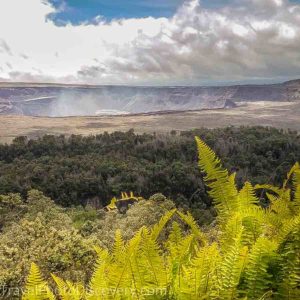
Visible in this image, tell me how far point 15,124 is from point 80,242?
183m

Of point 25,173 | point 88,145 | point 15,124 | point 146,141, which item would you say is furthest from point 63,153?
point 15,124

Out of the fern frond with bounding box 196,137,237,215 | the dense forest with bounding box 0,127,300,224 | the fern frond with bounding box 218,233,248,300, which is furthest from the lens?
the dense forest with bounding box 0,127,300,224

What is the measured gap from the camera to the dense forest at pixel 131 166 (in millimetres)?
55344

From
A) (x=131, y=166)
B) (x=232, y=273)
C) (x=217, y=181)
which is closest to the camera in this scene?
(x=232, y=273)

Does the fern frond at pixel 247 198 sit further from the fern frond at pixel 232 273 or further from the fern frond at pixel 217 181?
the fern frond at pixel 232 273

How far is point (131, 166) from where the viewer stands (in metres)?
68.7

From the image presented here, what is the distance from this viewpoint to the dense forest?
5534 centimetres

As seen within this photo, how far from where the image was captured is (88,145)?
9456cm

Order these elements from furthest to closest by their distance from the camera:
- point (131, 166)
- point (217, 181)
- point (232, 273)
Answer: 1. point (131, 166)
2. point (217, 181)
3. point (232, 273)

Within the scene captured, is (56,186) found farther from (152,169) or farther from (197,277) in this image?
(197,277)

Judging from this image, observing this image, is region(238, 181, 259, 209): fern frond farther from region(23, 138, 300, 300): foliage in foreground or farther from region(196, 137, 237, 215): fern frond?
region(23, 138, 300, 300): foliage in foreground

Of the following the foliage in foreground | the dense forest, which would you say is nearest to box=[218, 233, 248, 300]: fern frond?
the foliage in foreground

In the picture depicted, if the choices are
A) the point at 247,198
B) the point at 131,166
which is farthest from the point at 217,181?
the point at 131,166

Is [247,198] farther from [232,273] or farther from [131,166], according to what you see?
[131,166]
